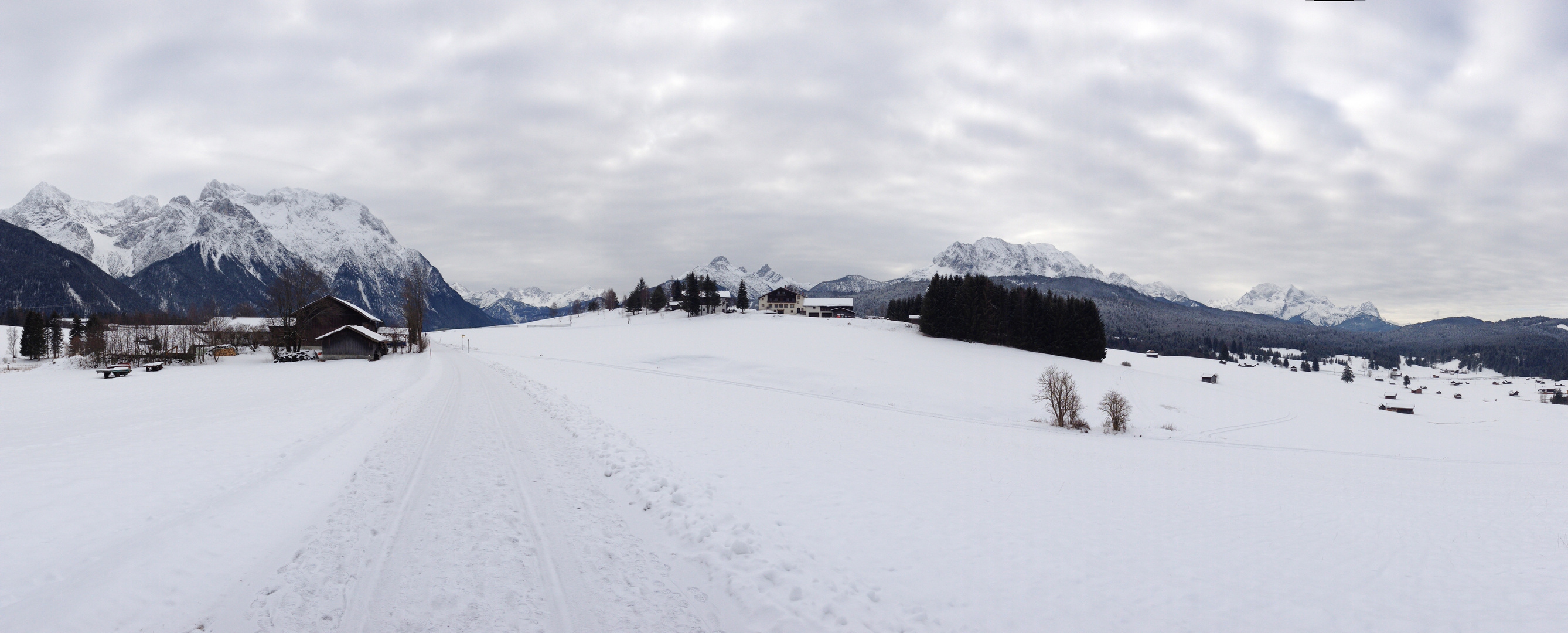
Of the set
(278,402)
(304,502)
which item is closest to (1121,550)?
(304,502)

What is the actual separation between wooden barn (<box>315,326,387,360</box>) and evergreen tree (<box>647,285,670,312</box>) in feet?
247

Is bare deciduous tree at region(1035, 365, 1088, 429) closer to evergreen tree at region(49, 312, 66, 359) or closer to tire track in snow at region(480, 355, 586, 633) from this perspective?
tire track in snow at region(480, 355, 586, 633)

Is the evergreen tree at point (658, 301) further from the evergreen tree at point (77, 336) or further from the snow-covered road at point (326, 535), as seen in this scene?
the snow-covered road at point (326, 535)

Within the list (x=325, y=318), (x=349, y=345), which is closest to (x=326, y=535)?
A: (x=349, y=345)

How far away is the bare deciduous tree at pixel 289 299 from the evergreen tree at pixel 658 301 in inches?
2944

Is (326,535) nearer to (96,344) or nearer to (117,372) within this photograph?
(117,372)

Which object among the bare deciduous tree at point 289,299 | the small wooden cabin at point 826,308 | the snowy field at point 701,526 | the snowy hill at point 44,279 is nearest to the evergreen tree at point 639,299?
the small wooden cabin at point 826,308

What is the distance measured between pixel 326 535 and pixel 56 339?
12305 centimetres

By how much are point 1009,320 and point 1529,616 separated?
248ft

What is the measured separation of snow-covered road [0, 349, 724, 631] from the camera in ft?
19.7

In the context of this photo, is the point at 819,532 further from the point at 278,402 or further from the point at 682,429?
the point at 278,402

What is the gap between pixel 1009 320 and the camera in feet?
264

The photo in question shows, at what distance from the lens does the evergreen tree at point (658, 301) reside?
133m

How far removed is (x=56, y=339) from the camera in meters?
82.9
